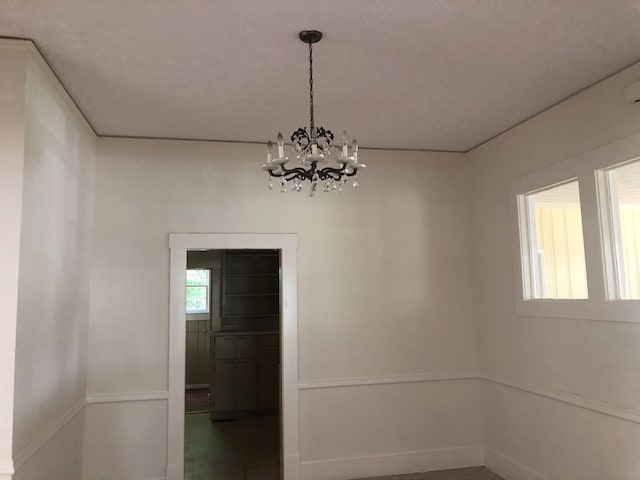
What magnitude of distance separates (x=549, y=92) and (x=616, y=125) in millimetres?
519

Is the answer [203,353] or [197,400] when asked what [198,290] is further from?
[197,400]

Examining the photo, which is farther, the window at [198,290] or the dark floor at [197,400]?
the window at [198,290]

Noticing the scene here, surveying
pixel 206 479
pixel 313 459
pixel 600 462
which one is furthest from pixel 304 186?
pixel 600 462

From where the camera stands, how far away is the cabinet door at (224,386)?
6.61 meters

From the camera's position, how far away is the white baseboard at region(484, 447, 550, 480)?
4.00m

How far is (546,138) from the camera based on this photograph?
3.87 m

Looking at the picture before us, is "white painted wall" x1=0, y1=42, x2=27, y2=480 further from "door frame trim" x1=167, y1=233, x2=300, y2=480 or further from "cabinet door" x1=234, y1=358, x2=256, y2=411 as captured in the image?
"cabinet door" x1=234, y1=358, x2=256, y2=411

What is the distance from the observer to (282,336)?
14.6 ft

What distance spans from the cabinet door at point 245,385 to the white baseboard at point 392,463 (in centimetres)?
249

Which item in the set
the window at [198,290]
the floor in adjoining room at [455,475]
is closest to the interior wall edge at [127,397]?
the floor in adjoining room at [455,475]

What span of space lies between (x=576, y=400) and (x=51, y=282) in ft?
12.2

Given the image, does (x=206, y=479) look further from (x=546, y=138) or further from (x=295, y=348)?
(x=546, y=138)

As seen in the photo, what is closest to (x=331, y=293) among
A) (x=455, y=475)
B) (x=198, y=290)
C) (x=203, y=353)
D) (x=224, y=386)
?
(x=455, y=475)

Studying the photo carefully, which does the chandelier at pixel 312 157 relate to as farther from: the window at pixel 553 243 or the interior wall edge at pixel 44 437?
the window at pixel 553 243
